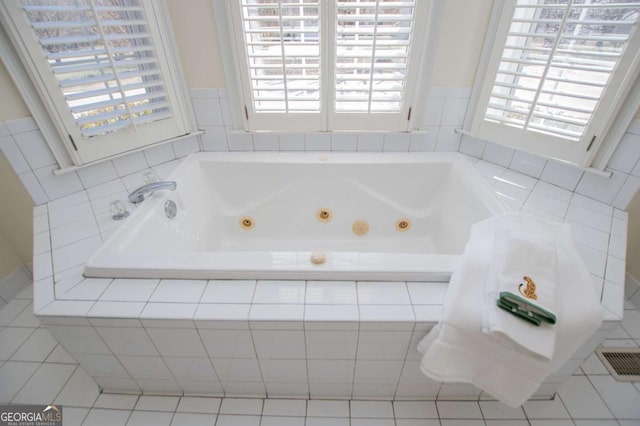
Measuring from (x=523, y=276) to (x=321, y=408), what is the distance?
2.70ft

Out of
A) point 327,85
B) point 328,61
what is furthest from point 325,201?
point 328,61

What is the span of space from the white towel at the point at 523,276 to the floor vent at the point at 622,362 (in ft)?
2.30

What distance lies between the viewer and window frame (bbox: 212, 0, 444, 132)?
1330 mm

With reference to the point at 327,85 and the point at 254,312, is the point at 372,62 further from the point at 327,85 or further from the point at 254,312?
the point at 254,312

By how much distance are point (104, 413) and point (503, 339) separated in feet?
4.46

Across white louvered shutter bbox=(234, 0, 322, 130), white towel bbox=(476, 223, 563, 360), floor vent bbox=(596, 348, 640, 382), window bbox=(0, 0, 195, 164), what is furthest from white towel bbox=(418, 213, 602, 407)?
window bbox=(0, 0, 195, 164)

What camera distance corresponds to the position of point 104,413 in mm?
1052

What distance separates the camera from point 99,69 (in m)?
1.23

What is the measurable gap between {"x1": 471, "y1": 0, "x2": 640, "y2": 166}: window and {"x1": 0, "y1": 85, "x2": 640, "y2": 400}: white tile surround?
0.43ft

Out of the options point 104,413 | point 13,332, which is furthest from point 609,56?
point 13,332

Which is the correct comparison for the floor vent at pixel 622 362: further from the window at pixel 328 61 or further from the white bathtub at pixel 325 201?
the window at pixel 328 61

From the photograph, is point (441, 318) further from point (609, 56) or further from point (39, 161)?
point (39, 161)

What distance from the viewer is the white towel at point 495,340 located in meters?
0.74

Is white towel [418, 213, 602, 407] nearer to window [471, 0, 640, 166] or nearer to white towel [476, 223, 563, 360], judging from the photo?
white towel [476, 223, 563, 360]
